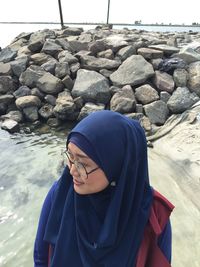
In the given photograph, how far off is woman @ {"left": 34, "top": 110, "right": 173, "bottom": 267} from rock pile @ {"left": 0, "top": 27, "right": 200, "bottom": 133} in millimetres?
5025

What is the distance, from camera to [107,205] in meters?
1.37

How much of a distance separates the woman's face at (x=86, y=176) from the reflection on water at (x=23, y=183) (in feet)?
7.10

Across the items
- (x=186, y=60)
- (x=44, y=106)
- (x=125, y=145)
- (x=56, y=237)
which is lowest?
(x=44, y=106)

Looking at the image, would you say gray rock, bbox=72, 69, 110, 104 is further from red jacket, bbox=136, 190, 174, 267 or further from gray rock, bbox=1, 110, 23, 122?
red jacket, bbox=136, 190, 174, 267

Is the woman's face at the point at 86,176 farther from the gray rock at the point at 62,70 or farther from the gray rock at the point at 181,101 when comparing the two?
the gray rock at the point at 62,70

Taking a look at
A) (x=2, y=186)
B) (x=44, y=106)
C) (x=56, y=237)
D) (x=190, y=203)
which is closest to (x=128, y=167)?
(x=56, y=237)

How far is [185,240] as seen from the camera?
10.9 ft

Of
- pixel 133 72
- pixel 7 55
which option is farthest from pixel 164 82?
pixel 7 55

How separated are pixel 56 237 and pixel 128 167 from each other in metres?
0.45

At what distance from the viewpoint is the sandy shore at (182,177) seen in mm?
3262

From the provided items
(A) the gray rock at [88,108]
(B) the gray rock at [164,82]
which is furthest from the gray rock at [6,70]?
(B) the gray rock at [164,82]

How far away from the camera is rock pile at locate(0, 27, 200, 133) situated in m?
7.03

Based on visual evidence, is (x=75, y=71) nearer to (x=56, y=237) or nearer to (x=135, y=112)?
(x=135, y=112)

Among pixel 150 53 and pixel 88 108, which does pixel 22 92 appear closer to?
pixel 88 108
